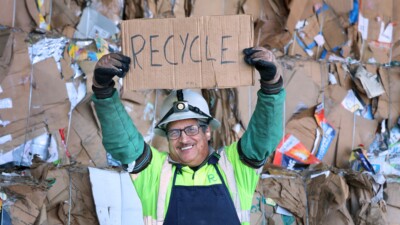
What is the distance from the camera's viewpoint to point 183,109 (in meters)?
2.69

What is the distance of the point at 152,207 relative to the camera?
2.64m

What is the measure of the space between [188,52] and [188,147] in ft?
1.19

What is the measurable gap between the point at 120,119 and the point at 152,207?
355 mm

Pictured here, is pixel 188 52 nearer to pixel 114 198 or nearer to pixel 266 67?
pixel 266 67

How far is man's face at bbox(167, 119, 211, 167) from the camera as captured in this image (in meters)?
2.67

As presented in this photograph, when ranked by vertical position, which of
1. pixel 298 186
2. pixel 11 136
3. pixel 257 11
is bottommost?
pixel 298 186

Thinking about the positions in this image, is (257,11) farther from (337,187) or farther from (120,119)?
(120,119)

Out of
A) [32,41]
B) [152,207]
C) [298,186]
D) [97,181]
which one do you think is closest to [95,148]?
[97,181]

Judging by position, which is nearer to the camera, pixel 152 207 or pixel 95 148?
pixel 152 207

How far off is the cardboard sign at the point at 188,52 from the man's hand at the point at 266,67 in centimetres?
6

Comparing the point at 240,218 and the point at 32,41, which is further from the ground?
the point at 32,41

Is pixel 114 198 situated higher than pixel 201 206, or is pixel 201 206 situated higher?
pixel 201 206

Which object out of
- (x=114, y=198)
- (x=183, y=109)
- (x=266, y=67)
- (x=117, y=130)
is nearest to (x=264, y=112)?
(x=266, y=67)

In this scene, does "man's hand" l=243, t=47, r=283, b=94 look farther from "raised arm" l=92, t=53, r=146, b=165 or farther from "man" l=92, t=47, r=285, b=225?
"raised arm" l=92, t=53, r=146, b=165
